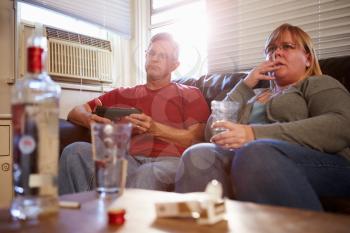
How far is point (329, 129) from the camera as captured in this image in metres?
1.08

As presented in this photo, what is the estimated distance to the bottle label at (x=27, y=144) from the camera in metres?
0.60

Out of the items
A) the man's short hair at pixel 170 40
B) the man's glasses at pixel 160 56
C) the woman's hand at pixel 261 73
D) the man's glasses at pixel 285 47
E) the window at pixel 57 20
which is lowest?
the woman's hand at pixel 261 73

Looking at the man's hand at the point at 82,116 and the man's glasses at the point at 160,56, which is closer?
the man's hand at the point at 82,116

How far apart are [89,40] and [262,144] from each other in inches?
82.8

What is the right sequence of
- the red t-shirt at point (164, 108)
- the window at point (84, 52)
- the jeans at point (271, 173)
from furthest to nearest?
the window at point (84, 52) < the red t-shirt at point (164, 108) < the jeans at point (271, 173)

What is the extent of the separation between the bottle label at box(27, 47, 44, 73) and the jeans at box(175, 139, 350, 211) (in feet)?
1.93

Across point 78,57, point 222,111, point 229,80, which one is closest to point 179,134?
point 222,111

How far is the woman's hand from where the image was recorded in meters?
1.44

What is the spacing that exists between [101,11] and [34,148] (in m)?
2.38

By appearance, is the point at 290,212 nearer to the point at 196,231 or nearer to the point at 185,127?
the point at 196,231

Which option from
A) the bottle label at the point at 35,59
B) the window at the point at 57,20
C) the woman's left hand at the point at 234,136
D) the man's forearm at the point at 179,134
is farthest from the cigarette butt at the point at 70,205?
the window at the point at 57,20

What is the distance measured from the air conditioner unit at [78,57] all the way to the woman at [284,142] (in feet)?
4.71

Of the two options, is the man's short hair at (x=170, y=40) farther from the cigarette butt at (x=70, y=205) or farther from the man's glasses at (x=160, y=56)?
the cigarette butt at (x=70, y=205)

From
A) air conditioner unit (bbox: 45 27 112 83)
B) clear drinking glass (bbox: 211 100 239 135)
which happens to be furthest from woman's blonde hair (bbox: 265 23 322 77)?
air conditioner unit (bbox: 45 27 112 83)
